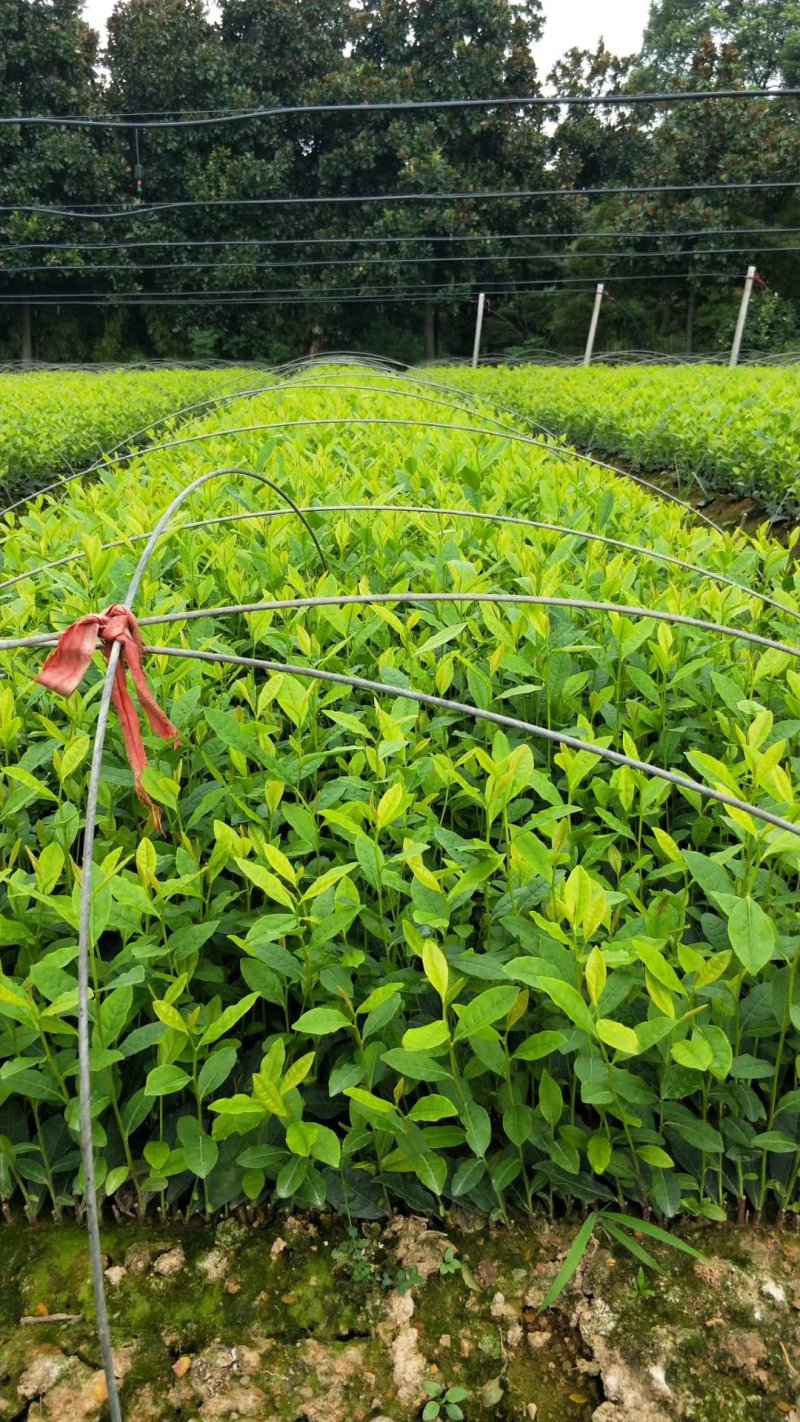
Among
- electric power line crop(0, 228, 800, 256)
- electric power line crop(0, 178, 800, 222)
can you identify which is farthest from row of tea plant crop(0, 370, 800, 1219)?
electric power line crop(0, 228, 800, 256)

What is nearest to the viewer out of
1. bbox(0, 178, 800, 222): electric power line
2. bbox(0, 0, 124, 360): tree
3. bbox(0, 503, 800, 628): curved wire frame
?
bbox(0, 503, 800, 628): curved wire frame

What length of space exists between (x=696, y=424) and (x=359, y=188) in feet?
82.9

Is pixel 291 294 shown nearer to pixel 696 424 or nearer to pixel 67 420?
pixel 67 420

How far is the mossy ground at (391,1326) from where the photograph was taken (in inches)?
40.2

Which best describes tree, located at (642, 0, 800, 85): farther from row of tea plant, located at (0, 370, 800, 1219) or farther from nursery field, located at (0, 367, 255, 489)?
row of tea plant, located at (0, 370, 800, 1219)

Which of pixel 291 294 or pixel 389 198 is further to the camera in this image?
pixel 291 294

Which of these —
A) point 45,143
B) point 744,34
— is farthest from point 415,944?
point 744,34

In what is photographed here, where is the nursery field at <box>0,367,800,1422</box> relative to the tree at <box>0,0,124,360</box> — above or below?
below

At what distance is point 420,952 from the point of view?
117 cm

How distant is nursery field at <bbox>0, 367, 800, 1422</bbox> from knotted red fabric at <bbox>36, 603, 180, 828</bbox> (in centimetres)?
6

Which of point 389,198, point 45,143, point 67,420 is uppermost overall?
point 45,143

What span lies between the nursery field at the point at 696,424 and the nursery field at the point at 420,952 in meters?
2.82

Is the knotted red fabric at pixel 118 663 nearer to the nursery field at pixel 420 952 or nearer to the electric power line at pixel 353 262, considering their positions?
the nursery field at pixel 420 952

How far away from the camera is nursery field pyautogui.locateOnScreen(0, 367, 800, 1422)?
114 centimetres
